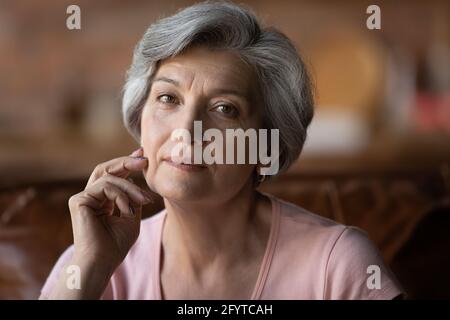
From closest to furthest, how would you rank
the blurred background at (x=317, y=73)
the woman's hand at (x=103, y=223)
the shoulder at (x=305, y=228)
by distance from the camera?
1. the woman's hand at (x=103, y=223)
2. the shoulder at (x=305, y=228)
3. the blurred background at (x=317, y=73)

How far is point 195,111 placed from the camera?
104 centimetres

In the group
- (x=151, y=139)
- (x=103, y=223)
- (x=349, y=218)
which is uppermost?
(x=151, y=139)

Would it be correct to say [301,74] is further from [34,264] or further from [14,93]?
[14,93]

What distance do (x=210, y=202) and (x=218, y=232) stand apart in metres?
0.10

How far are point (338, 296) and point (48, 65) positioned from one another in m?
4.00

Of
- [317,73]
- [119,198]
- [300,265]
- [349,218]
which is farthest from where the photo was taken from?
[317,73]

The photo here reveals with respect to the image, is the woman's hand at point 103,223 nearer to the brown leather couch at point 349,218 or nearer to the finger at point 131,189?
the finger at point 131,189

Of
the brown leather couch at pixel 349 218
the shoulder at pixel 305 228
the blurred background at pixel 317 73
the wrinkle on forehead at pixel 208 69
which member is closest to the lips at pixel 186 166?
the wrinkle on forehead at pixel 208 69

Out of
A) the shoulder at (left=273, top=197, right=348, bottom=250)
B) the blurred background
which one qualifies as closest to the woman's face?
the shoulder at (left=273, top=197, right=348, bottom=250)

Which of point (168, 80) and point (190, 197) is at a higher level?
point (168, 80)

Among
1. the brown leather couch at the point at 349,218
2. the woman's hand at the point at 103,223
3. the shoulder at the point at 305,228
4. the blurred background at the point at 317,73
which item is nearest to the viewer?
the woman's hand at the point at 103,223

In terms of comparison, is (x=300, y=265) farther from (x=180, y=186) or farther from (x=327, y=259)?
(x=180, y=186)

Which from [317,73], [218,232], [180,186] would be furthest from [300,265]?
[317,73]

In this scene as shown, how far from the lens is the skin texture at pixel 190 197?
1018mm
